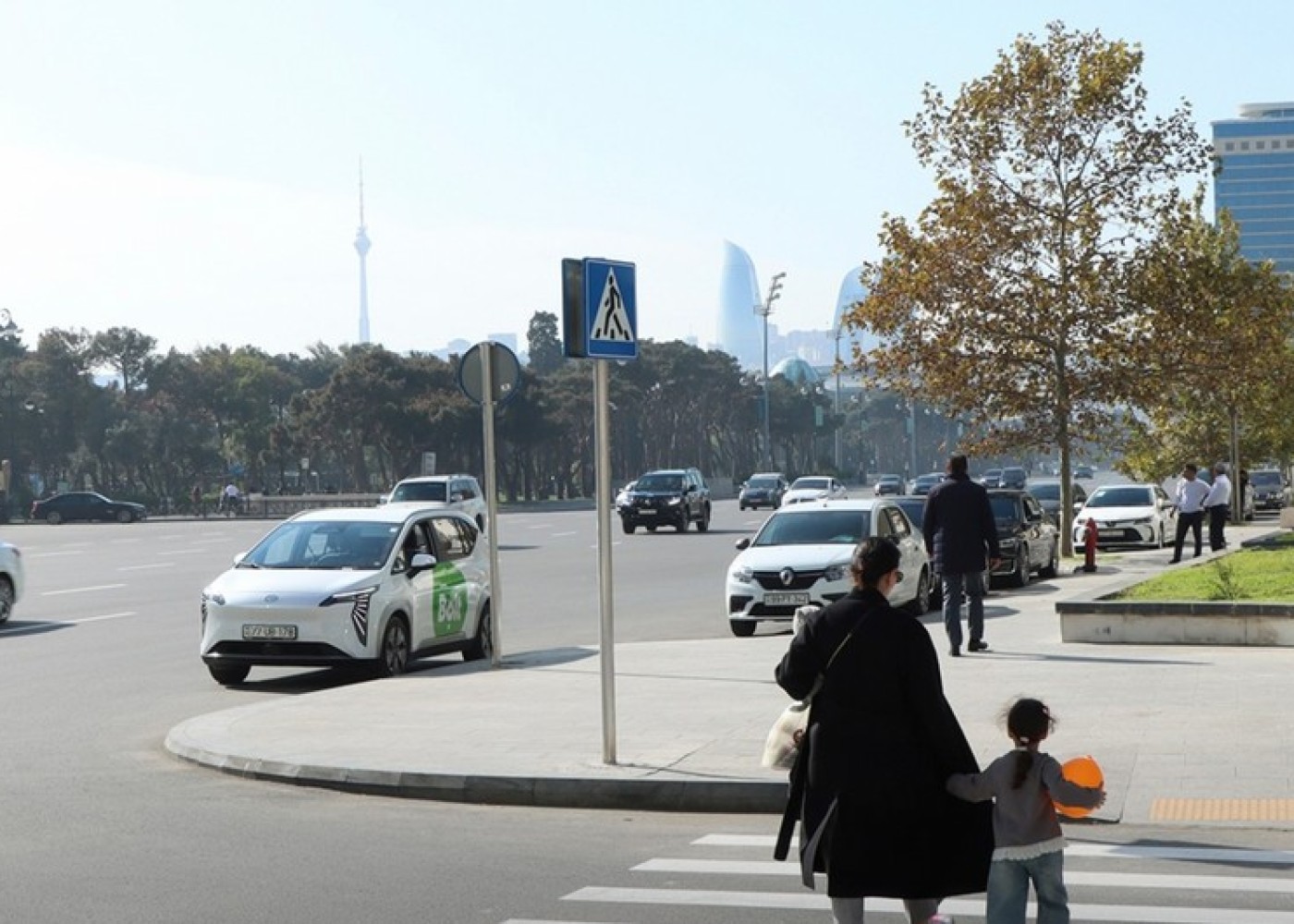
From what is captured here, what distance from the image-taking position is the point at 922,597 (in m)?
25.1

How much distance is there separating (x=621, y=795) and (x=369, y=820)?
4.46ft

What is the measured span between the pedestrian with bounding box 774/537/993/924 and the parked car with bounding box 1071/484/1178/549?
3662 centimetres

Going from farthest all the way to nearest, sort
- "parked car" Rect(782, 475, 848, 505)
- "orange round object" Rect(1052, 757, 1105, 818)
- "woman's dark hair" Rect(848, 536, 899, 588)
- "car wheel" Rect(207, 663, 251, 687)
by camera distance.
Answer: "parked car" Rect(782, 475, 848, 505)
"car wheel" Rect(207, 663, 251, 687)
"woman's dark hair" Rect(848, 536, 899, 588)
"orange round object" Rect(1052, 757, 1105, 818)

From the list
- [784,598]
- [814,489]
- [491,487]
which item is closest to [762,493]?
[814,489]

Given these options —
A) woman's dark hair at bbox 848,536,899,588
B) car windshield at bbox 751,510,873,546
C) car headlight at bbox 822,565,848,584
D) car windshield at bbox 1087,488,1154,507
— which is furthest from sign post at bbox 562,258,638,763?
car windshield at bbox 1087,488,1154,507

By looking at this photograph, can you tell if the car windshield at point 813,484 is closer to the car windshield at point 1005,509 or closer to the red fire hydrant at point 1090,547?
the red fire hydrant at point 1090,547

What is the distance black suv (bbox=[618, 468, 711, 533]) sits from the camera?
57562mm

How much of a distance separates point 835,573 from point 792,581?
19.8 inches

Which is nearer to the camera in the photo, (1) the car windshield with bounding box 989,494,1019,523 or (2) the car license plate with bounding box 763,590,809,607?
(2) the car license plate with bounding box 763,590,809,607

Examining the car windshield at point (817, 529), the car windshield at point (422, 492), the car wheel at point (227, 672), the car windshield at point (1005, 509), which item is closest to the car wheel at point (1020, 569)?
the car windshield at point (1005, 509)

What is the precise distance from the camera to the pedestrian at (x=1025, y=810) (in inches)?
251

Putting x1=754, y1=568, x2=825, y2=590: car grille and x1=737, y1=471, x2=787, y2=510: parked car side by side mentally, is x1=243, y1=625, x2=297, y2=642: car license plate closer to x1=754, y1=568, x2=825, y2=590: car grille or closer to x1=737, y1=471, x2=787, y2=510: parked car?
x1=754, y1=568, x2=825, y2=590: car grille

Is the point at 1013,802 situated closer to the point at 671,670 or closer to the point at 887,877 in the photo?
the point at 887,877

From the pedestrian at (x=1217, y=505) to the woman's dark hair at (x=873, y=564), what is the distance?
3083 cm
